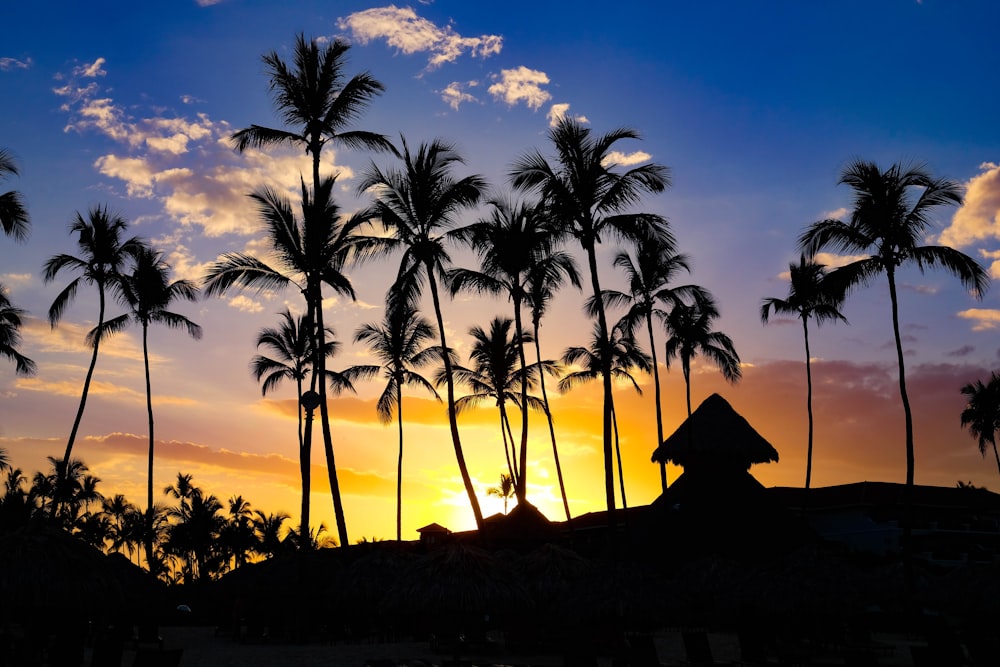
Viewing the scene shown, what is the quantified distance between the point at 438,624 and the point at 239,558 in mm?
48787

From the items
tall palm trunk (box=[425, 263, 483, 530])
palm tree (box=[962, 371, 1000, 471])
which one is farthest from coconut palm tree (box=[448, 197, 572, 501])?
palm tree (box=[962, 371, 1000, 471])

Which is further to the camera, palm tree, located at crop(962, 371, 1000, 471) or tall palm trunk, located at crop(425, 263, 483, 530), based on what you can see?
palm tree, located at crop(962, 371, 1000, 471)

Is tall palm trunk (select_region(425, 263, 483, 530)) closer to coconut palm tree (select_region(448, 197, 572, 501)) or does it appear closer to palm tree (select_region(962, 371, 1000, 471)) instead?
coconut palm tree (select_region(448, 197, 572, 501))

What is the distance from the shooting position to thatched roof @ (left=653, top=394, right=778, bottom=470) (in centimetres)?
4131

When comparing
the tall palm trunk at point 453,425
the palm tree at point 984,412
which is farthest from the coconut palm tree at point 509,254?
the palm tree at point 984,412

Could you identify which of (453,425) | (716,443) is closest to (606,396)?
(453,425)

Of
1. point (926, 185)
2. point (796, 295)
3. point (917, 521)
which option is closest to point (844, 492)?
point (917, 521)

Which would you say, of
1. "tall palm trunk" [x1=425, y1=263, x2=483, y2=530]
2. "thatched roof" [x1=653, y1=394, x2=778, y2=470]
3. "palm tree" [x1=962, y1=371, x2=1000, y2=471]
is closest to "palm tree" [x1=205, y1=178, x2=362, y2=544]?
"tall palm trunk" [x1=425, y1=263, x2=483, y2=530]

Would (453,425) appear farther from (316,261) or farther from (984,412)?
(984,412)

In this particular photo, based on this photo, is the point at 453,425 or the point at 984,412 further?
the point at 984,412

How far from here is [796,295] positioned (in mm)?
48281

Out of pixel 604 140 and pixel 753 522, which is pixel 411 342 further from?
pixel 604 140

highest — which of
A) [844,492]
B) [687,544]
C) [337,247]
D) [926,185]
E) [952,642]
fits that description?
[926,185]

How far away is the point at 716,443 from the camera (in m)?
41.5
